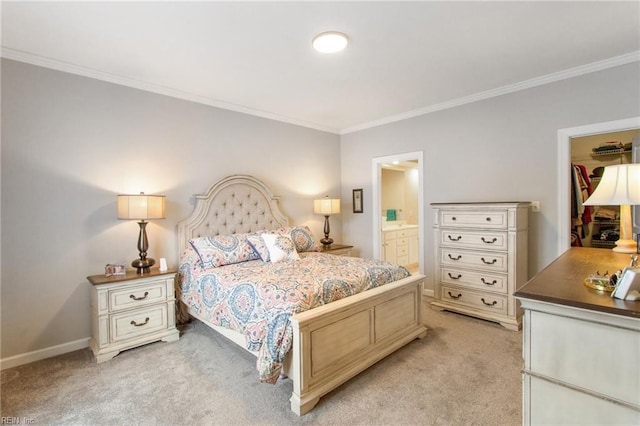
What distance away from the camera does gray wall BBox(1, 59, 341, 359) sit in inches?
101

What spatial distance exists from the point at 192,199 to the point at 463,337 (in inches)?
127

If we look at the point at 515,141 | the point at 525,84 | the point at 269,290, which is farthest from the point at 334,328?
Result: the point at 525,84

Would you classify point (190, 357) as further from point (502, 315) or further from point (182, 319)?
point (502, 315)

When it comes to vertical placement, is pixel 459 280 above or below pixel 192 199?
below

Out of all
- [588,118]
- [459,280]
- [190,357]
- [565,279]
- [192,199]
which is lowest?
[190,357]

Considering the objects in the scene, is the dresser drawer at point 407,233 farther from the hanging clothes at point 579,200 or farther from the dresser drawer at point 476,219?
the hanging clothes at point 579,200

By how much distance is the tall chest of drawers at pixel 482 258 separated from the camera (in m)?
3.09

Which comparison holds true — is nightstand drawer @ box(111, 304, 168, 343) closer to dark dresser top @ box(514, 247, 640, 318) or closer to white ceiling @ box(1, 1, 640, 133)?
white ceiling @ box(1, 1, 640, 133)

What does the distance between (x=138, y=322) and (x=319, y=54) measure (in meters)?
2.87

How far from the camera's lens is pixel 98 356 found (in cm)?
257

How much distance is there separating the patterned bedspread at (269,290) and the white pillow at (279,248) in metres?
0.14

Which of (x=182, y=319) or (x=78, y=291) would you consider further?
(x=182, y=319)

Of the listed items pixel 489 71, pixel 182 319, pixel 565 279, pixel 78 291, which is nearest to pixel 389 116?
pixel 489 71

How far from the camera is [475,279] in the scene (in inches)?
132
